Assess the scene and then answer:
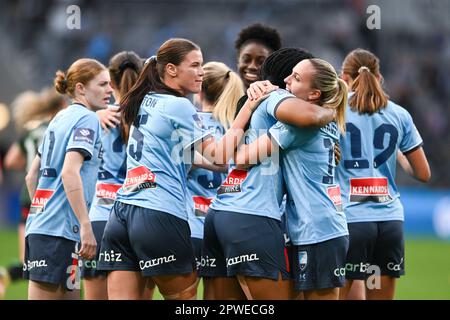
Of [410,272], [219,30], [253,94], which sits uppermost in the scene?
[219,30]

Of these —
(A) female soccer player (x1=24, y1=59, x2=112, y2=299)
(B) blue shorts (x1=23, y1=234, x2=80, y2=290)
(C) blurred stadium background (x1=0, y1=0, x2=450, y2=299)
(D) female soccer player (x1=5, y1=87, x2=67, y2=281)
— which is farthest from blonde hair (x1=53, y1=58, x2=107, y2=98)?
(C) blurred stadium background (x1=0, y1=0, x2=450, y2=299)

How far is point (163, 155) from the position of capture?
6035 mm

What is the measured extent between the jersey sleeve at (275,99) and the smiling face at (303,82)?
7 centimetres

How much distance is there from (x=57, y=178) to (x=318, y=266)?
2.12m

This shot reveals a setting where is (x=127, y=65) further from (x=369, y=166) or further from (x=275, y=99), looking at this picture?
(x=369, y=166)

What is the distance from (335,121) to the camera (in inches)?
241

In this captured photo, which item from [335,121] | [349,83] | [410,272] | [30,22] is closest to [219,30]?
[30,22]

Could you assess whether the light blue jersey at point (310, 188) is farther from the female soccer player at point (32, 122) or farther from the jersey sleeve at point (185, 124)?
the female soccer player at point (32, 122)

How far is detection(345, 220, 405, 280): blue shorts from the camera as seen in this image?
7273mm

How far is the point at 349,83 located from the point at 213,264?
214 cm

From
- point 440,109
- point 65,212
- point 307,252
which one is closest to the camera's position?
point 307,252

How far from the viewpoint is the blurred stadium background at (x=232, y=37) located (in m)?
21.5
